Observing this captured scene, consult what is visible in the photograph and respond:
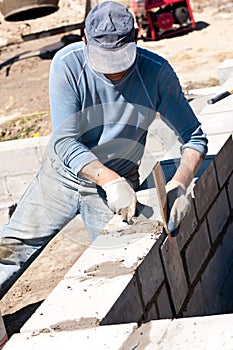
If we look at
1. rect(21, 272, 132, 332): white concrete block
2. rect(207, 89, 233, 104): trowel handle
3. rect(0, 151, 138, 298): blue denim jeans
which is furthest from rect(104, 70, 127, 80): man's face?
rect(207, 89, 233, 104): trowel handle

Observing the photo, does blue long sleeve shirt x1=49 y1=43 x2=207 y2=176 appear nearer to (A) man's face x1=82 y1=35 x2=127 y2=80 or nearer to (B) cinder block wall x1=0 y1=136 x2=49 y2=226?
(A) man's face x1=82 y1=35 x2=127 y2=80

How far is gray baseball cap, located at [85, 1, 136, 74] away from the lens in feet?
12.0

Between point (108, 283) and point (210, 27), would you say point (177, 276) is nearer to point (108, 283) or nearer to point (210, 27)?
point (108, 283)

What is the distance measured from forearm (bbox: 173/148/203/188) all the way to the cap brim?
543 mm

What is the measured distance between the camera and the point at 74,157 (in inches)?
147

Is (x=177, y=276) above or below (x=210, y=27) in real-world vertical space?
above

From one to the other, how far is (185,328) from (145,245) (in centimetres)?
79

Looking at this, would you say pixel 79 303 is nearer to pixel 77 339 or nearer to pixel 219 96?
pixel 77 339

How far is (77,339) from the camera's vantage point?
283 centimetres

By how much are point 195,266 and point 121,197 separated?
0.72m

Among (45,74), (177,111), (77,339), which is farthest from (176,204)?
(45,74)

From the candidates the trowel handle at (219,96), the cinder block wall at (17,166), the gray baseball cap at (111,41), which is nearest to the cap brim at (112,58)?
the gray baseball cap at (111,41)

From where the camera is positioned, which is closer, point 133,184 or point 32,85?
point 133,184

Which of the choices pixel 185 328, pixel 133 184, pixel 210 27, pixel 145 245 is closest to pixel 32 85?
pixel 210 27
